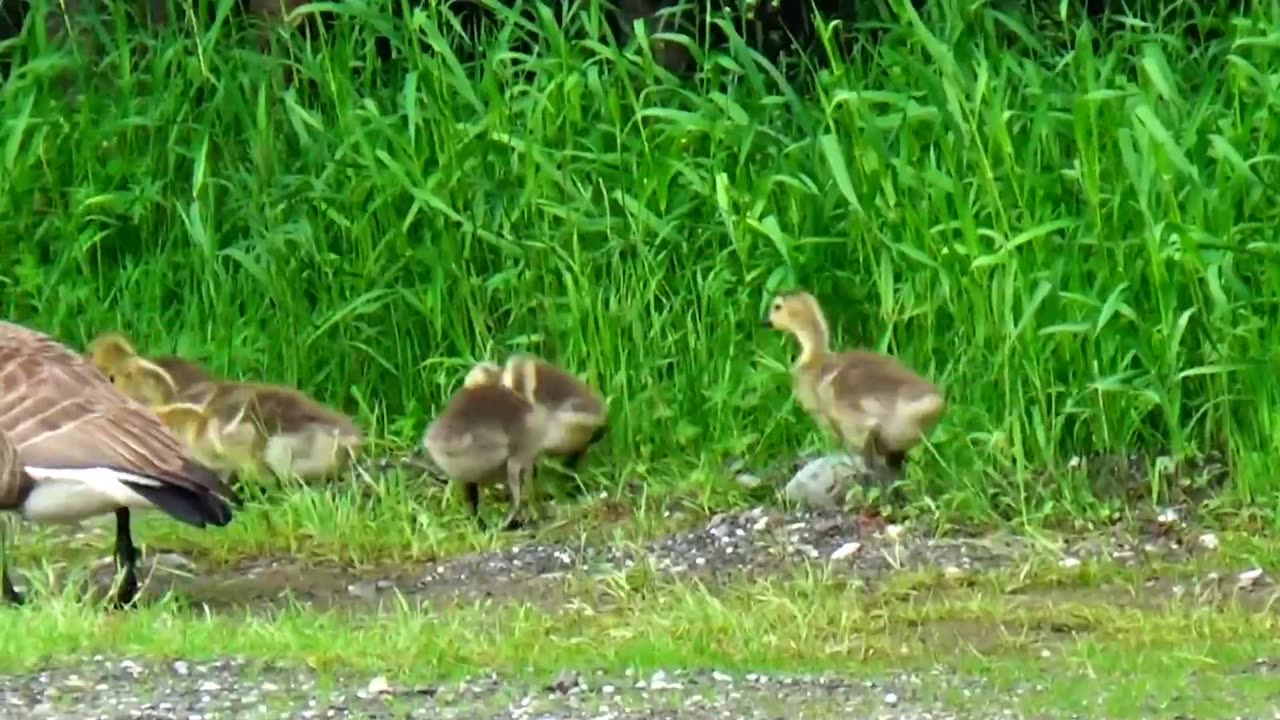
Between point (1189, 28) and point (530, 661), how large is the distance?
204 inches

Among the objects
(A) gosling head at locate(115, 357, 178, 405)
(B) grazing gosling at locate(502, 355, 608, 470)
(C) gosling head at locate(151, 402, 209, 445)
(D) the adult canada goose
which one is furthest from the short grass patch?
(A) gosling head at locate(115, 357, 178, 405)

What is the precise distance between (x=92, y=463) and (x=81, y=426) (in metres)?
0.18

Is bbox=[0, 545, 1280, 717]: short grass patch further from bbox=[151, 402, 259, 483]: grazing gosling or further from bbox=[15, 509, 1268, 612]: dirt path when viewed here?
bbox=[151, 402, 259, 483]: grazing gosling

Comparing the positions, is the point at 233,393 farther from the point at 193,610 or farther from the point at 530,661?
the point at 530,661

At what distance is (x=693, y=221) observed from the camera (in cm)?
1013

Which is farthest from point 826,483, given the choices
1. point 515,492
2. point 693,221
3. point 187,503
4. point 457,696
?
point 457,696

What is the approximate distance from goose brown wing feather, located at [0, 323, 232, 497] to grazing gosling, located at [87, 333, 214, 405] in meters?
1.32

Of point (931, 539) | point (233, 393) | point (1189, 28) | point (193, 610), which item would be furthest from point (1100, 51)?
point (193, 610)

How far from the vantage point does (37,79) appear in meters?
11.0

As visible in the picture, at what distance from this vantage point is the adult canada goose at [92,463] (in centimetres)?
770

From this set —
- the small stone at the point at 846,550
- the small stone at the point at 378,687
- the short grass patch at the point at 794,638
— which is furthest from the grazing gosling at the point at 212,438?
the small stone at the point at 378,687

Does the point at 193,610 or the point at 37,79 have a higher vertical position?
the point at 37,79

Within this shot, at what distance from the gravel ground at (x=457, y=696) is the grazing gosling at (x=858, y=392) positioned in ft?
6.54

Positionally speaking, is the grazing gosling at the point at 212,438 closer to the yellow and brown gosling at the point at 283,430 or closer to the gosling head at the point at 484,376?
the yellow and brown gosling at the point at 283,430
